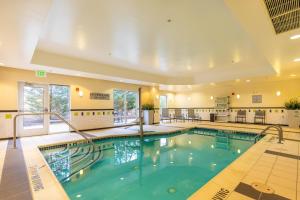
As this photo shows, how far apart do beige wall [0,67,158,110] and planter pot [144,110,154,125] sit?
734mm

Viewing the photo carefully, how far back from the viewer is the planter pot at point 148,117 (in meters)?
9.62

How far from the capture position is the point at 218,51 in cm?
498

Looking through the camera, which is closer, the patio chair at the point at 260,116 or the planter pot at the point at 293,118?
the planter pot at the point at 293,118

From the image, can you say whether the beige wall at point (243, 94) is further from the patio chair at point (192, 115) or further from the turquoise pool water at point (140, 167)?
the turquoise pool water at point (140, 167)

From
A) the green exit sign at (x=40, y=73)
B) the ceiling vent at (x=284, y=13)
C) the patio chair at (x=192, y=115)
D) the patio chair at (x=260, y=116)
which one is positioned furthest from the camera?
the patio chair at (x=192, y=115)

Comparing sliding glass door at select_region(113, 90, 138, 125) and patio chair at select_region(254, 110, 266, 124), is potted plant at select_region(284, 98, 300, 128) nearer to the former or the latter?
patio chair at select_region(254, 110, 266, 124)

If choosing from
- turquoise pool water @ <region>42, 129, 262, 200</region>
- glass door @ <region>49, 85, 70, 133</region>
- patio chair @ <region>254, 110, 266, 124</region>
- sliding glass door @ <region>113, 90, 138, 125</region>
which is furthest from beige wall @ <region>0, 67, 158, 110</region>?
patio chair @ <region>254, 110, 266, 124</region>

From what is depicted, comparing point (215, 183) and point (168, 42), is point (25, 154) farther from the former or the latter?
point (168, 42)

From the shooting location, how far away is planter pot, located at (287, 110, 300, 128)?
7586 millimetres

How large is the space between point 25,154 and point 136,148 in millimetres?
2834

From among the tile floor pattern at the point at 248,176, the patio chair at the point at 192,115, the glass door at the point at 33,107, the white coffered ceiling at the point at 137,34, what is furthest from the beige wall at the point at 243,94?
the glass door at the point at 33,107

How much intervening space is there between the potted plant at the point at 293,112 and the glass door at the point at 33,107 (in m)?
10.5

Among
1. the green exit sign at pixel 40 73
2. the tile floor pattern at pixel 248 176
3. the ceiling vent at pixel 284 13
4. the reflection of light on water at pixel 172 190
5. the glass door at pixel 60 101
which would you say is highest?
the ceiling vent at pixel 284 13

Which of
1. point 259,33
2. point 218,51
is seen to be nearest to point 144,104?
point 218,51
